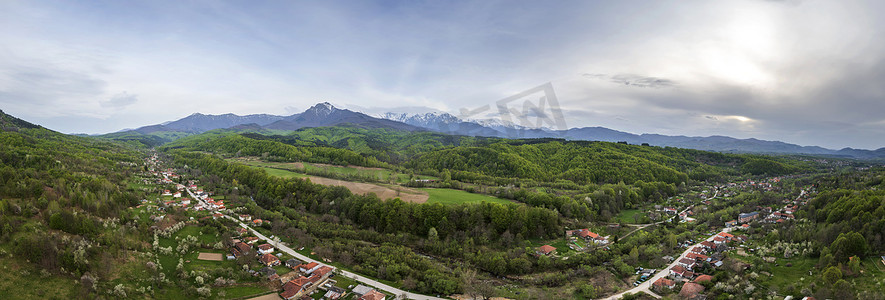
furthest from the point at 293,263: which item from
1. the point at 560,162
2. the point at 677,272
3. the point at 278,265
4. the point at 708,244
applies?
the point at 560,162

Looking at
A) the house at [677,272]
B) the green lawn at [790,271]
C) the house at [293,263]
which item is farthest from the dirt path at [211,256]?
the green lawn at [790,271]

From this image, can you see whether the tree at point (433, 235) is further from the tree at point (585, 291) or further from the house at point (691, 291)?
the house at point (691, 291)

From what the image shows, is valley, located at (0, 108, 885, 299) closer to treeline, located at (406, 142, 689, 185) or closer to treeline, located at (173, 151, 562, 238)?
treeline, located at (173, 151, 562, 238)

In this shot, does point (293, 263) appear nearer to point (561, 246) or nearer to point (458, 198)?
point (458, 198)

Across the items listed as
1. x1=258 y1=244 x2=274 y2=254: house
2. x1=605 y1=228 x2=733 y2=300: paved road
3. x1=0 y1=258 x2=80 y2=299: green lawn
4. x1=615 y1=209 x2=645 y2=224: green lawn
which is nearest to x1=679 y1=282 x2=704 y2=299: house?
x1=605 y1=228 x2=733 y2=300: paved road

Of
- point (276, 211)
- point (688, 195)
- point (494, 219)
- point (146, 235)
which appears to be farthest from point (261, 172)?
point (688, 195)

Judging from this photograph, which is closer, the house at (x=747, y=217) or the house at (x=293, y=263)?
the house at (x=293, y=263)

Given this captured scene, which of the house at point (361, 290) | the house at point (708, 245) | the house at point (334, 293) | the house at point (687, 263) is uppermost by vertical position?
the house at point (708, 245)
